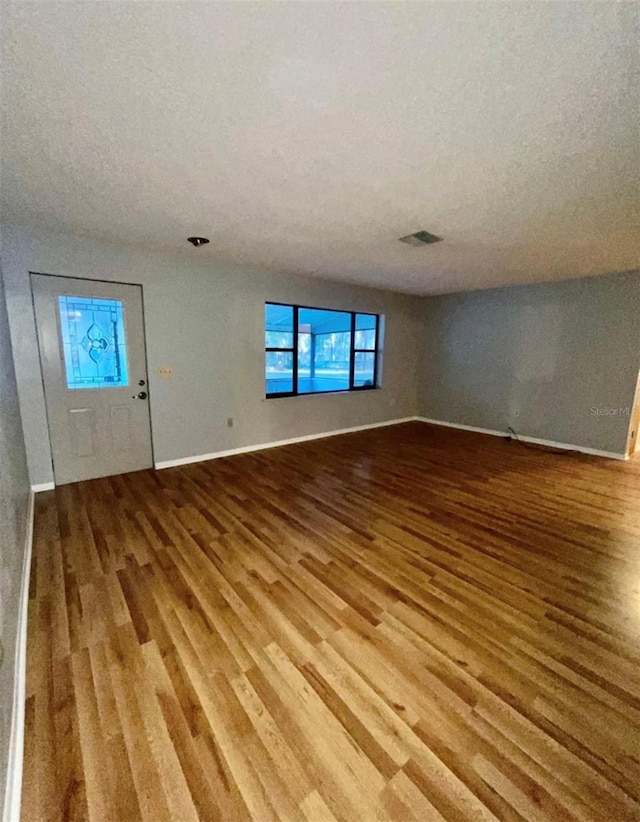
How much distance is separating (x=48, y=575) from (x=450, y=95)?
11.0ft

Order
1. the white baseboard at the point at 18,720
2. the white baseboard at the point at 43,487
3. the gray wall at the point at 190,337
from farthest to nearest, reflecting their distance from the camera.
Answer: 1. the white baseboard at the point at 43,487
2. the gray wall at the point at 190,337
3. the white baseboard at the point at 18,720

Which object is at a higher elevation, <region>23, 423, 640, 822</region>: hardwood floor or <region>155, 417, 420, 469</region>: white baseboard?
<region>155, 417, 420, 469</region>: white baseboard

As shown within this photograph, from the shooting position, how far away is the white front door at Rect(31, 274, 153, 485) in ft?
10.8

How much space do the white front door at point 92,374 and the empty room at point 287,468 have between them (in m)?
0.03

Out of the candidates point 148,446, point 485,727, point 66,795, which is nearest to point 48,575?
point 66,795

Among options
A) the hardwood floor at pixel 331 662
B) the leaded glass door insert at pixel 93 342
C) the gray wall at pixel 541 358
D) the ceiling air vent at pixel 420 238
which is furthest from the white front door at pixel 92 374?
the gray wall at pixel 541 358

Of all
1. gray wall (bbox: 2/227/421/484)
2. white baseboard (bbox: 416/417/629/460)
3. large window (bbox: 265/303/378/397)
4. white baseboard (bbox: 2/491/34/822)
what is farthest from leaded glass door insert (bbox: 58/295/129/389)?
white baseboard (bbox: 416/417/629/460)

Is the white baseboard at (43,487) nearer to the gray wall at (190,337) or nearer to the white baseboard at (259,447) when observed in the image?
the gray wall at (190,337)

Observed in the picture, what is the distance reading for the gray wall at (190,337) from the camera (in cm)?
318

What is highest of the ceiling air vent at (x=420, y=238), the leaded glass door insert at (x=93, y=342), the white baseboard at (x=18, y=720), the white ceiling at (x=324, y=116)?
the ceiling air vent at (x=420, y=238)

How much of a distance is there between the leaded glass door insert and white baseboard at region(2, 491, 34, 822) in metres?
2.09

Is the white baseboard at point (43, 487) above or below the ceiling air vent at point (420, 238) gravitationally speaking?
below

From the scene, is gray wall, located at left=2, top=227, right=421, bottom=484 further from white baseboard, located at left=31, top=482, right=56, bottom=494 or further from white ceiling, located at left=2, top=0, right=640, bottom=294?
white ceiling, located at left=2, top=0, right=640, bottom=294

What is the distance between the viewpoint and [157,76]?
132 cm
